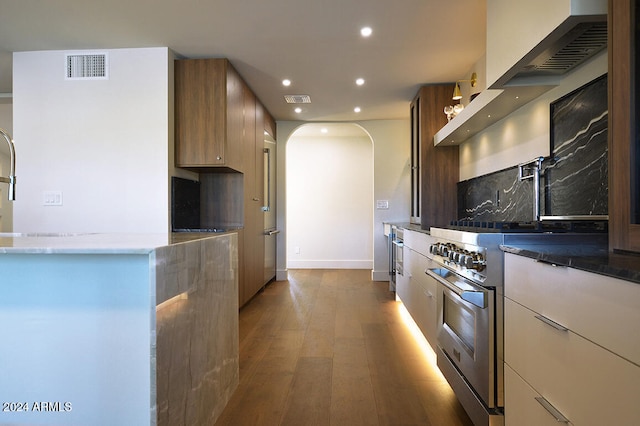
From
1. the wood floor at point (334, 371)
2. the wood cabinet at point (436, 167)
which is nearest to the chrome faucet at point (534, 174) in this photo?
the wood floor at point (334, 371)

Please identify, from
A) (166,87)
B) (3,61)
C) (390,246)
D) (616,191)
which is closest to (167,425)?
(616,191)

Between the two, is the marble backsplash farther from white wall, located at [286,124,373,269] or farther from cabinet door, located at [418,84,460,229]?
white wall, located at [286,124,373,269]

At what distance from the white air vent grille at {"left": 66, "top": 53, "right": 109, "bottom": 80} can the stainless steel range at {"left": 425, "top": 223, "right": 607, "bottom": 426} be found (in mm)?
3039

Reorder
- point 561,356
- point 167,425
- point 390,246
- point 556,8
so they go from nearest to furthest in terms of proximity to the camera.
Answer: point 561,356, point 167,425, point 556,8, point 390,246

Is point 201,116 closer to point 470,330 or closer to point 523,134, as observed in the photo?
point 523,134

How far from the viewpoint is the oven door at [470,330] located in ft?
5.12

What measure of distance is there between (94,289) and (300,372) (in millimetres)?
1477

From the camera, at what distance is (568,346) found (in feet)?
3.50

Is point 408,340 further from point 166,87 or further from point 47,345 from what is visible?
point 166,87

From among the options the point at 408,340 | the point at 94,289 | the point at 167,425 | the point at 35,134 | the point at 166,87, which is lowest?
the point at 408,340

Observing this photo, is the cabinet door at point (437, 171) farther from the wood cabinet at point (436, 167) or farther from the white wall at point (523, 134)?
the white wall at point (523, 134)

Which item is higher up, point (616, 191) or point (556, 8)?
point (556, 8)

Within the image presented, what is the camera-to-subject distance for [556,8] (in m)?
1.43

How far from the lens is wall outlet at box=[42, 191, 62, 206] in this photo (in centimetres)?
317
